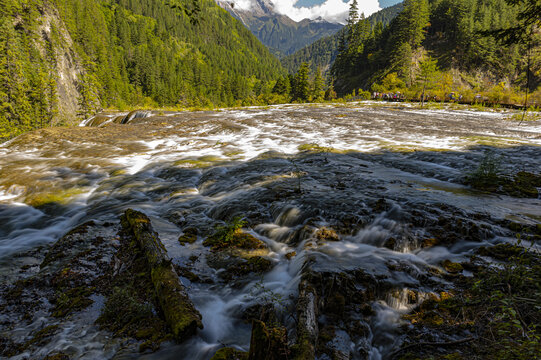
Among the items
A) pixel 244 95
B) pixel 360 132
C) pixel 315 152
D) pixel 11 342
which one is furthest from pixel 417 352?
pixel 244 95

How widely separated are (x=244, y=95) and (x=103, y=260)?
420 feet

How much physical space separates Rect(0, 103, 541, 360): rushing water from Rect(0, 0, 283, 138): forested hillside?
355 centimetres

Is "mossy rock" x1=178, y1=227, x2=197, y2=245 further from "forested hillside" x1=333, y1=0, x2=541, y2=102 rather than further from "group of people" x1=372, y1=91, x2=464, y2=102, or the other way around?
"forested hillside" x1=333, y1=0, x2=541, y2=102

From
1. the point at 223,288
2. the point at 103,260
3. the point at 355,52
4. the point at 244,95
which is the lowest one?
the point at 223,288

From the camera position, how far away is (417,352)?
8.33ft

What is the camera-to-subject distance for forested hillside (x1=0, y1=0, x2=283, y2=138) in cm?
3291

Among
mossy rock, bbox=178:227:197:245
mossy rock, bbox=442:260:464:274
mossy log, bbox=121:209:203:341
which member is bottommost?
mossy rock, bbox=442:260:464:274

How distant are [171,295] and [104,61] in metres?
105

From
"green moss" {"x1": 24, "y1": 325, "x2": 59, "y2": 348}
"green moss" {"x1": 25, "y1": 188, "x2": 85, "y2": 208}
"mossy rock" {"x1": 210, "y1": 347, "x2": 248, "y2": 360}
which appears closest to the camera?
"mossy rock" {"x1": 210, "y1": 347, "x2": 248, "y2": 360}

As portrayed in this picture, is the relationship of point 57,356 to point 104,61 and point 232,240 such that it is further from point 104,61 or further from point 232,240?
point 104,61

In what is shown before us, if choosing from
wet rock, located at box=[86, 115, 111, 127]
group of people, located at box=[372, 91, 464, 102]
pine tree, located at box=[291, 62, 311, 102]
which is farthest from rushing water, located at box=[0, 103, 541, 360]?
pine tree, located at box=[291, 62, 311, 102]

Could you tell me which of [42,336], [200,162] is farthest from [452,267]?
[200,162]

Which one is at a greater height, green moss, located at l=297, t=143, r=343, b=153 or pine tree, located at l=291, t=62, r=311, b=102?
pine tree, located at l=291, t=62, r=311, b=102

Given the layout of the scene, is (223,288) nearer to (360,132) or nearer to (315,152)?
(315,152)
